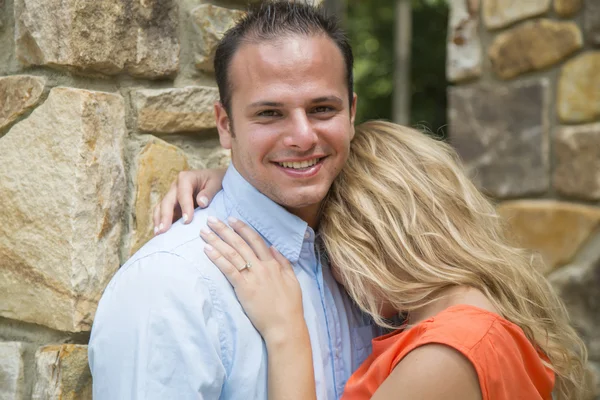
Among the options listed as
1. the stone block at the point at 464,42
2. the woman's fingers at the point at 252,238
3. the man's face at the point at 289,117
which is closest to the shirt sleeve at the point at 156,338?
the woman's fingers at the point at 252,238

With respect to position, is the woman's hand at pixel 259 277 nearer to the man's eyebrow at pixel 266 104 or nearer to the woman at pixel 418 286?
the woman at pixel 418 286

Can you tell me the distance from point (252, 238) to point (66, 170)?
0.47 meters

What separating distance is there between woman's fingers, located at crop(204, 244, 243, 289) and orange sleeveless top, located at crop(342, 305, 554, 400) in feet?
1.28

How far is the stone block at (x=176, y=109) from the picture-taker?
178 centimetres

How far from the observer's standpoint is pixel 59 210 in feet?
5.30

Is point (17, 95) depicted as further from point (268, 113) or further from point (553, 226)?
point (553, 226)

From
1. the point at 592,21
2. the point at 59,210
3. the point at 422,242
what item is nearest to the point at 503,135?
the point at 592,21

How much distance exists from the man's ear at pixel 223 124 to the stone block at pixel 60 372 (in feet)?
2.06

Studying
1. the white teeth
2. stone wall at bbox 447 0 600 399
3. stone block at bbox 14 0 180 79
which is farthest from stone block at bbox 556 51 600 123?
stone block at bbox 14 0 180 79

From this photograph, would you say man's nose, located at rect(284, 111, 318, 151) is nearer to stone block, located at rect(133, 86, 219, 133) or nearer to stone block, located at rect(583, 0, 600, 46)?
stone block, located at rect(133, 86, 219, 133)

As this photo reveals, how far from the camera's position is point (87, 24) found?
5.40 ft

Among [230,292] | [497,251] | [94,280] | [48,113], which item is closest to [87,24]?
[48,113]

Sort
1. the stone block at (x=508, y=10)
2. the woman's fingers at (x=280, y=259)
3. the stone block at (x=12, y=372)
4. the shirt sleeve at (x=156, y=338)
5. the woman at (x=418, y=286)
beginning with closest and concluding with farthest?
the shirt sleeve at (x=156, y=338) < the woman at (x=418, y=286) < the stone block at (x=12, y=372) < the woman's fingers at (x=280, y=259) < the stone block at (x=508, y=10)

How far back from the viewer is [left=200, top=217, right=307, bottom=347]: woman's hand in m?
1.61
